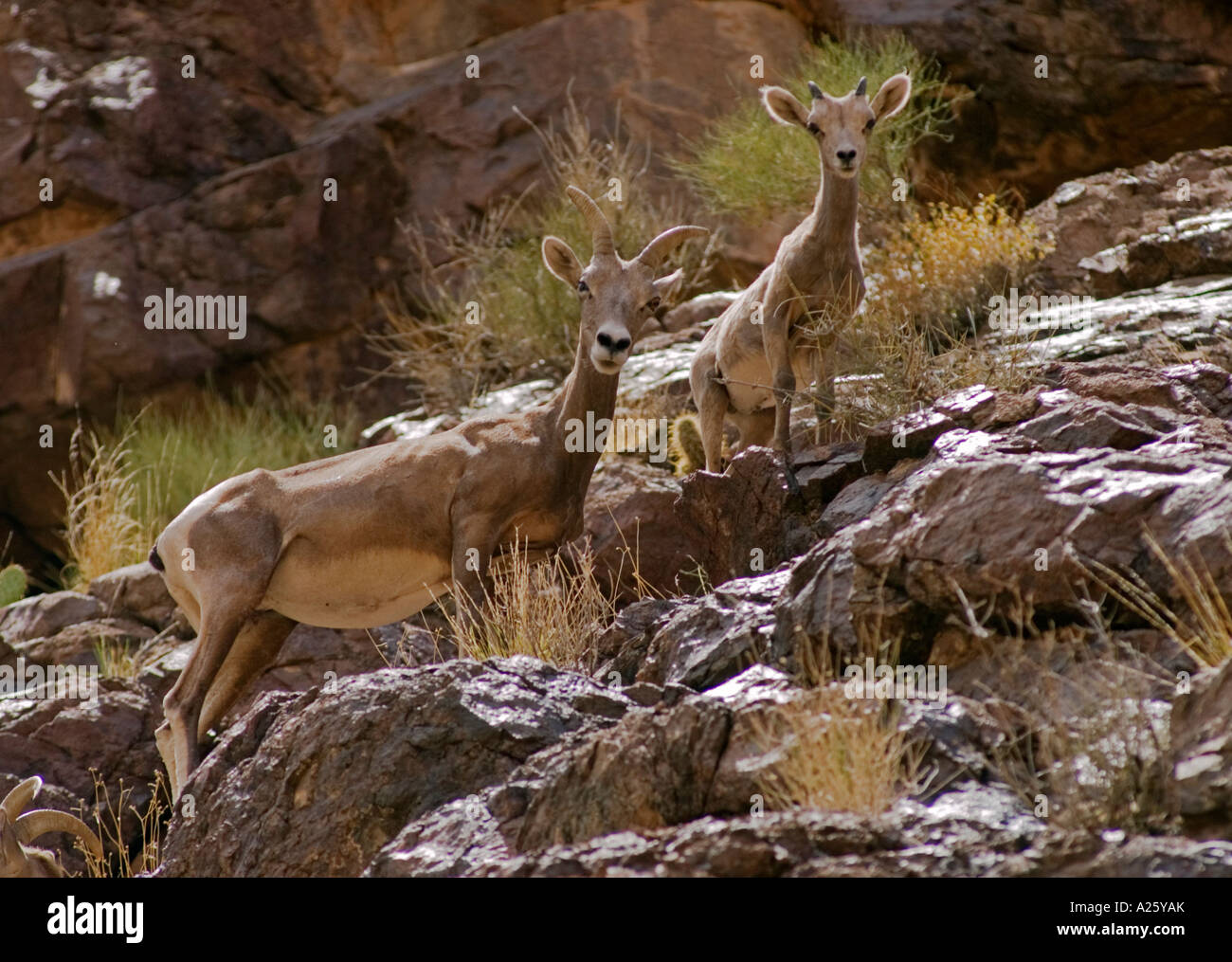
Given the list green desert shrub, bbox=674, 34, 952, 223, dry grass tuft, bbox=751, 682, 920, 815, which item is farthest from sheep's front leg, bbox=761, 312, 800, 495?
green desert shrub, bbox=674, 34, 952, 223

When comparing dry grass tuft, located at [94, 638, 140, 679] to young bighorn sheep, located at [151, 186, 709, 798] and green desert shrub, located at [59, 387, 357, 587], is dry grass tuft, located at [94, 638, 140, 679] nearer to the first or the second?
green desert shrub, located at [59, 387, 357, 587]

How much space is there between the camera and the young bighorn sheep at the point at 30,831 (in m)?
8.27

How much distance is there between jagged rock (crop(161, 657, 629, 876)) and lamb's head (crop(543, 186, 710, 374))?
2100 millimetres

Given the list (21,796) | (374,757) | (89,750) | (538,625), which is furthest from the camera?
(89,750)

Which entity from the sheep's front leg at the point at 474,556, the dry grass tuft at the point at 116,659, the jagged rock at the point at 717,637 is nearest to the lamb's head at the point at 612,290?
the sheep's front leg at the point at 474,556

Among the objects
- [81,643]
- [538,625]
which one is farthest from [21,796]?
[81,643]

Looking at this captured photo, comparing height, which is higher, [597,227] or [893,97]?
[893,97]

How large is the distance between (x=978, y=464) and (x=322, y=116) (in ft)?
41.9

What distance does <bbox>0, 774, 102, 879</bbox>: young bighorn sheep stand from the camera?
27.1 feet

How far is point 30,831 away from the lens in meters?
8.79

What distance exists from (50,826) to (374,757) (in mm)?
3114

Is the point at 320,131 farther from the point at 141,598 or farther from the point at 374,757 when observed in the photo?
the point at 374,757
